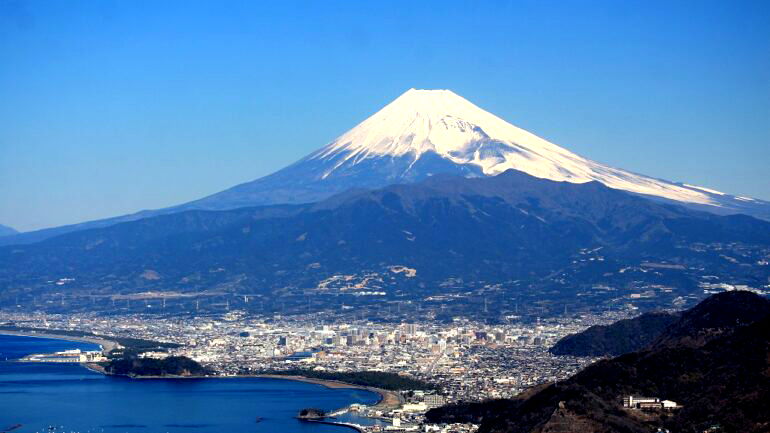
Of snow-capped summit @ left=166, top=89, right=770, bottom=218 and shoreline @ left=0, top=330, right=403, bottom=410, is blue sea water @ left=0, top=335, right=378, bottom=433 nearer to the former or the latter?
shoreline @ left=0, top=330, right=403, bottom=410

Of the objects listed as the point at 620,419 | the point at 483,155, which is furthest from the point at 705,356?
the point at 483,155

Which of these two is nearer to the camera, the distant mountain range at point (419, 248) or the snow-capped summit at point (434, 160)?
the distant mountain range at point (419, 248)

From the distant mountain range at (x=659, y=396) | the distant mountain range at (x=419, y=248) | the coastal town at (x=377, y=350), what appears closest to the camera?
the distant mountain range at (x=659, y=396)

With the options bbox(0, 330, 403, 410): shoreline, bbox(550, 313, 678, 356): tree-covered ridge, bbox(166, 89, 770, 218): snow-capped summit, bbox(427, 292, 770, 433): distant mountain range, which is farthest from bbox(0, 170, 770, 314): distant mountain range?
bbox(427, 292, 770, 433): distant mountain range

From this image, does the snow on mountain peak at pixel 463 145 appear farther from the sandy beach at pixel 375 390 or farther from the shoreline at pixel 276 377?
the sandy beach at pixel 375 390

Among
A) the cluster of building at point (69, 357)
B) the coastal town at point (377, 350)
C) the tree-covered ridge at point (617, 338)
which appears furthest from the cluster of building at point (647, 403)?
the cluster of building at point (69, 357)
